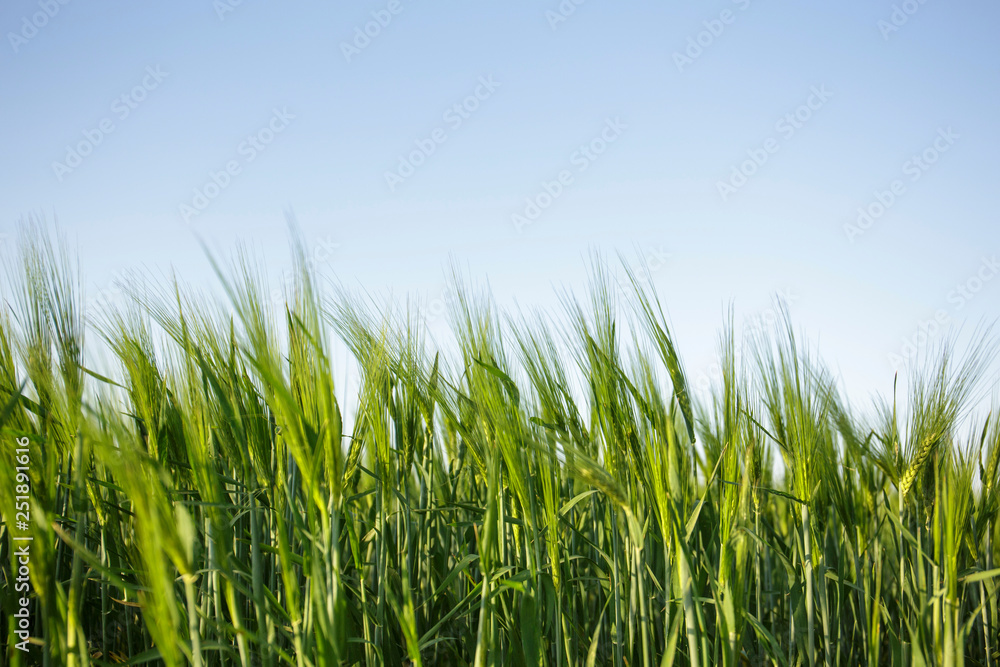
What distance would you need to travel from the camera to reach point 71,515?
5.47 ft

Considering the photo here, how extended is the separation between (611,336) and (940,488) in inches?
35.9

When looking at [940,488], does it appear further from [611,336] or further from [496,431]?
[496,431]

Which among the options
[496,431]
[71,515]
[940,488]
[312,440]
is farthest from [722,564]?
[71,515]

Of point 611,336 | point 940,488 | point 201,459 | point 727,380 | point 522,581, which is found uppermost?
point 611,336

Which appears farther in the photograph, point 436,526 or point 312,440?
point 436,526

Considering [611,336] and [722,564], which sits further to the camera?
[611,336]

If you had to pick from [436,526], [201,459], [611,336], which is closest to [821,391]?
[611,336]

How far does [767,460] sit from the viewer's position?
6.68 feet

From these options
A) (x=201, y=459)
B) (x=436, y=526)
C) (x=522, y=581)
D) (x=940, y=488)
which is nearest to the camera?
(x=201, y=459)

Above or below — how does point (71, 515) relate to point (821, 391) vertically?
below

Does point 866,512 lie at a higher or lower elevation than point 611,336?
lower

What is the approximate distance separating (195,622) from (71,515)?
36.5 inches

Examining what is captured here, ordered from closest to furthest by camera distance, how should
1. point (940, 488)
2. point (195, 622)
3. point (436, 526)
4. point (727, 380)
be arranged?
point (195, 622) → point (727, 380) → point (940, 488) → point (436, 526)

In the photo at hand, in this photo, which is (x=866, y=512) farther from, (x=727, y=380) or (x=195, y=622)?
(x=195, y=622)
